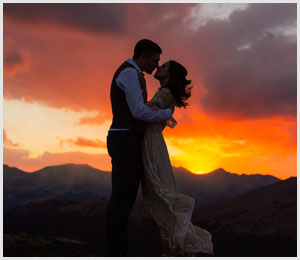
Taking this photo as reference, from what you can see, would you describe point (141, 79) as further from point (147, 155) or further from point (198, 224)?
point (198, 224)

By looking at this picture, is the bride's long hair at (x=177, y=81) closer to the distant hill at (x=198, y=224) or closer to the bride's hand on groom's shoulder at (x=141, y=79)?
the bride's hand on groom's shoulder at (x=141, y=79)

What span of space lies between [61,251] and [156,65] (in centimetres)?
1171

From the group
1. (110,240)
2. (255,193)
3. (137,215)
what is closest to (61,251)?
(137,215)

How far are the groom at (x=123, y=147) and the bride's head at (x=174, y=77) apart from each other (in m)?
0.38

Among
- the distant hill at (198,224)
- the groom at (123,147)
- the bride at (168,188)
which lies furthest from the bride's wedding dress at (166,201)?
the distant hill at (198,224)

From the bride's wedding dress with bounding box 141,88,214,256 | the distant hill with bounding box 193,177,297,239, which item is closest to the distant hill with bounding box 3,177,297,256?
the distant hill with bounding box 193,177,297,239

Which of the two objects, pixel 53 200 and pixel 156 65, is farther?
pixel 53 200

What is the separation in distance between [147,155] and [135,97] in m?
0.72

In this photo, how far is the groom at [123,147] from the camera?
13.3 ft

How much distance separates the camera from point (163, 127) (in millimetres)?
4570

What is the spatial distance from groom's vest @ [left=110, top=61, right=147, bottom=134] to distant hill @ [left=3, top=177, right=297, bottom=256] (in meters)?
10.1

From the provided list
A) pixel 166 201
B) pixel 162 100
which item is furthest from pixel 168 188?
pixel 162 100

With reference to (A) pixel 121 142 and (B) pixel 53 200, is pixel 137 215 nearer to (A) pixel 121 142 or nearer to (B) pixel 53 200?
(B) pixel 53 200

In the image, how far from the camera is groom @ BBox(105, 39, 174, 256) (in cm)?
404
